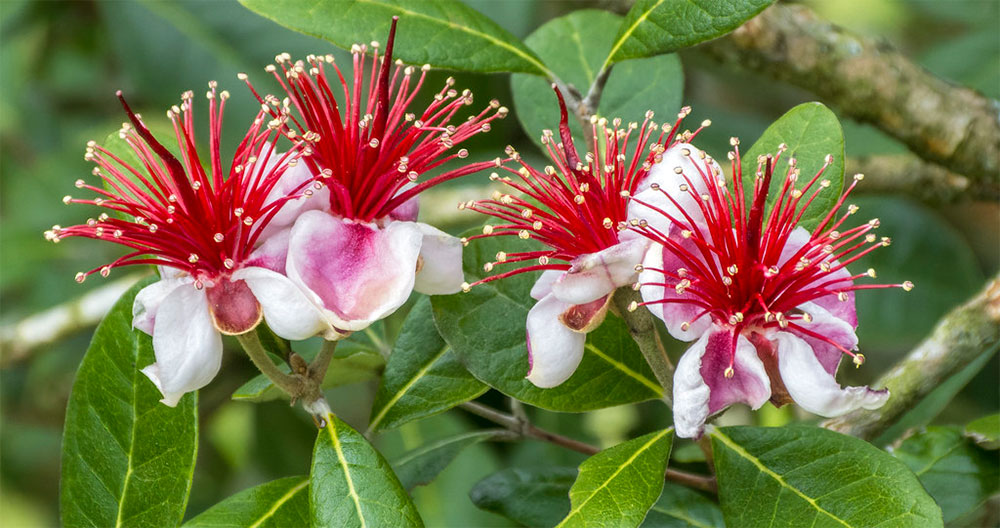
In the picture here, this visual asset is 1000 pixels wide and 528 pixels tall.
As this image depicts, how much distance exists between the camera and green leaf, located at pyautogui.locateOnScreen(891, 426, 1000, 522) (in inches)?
51.5

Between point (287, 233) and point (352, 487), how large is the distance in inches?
11.1

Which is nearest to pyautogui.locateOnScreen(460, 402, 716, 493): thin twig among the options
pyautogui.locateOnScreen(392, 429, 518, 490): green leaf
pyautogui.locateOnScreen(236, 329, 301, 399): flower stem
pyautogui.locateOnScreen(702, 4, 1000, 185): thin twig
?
pyautogui.locateOnScreen(392, 429, 518, 490): green leaf

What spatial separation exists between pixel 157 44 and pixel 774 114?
170 cm

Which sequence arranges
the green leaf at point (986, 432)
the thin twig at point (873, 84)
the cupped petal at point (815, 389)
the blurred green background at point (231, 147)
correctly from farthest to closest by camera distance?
the blurred green background at point (231, 147), the thin twig at point (873, 84), the green leaf at point (986, 432), the cupped petal at point (815, 389)

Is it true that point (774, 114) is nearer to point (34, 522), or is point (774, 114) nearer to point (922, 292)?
point (922, 292)

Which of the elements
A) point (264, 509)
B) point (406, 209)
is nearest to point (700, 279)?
→ point (406, 209)

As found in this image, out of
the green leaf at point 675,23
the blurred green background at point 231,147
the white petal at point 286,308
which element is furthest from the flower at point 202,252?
the blurred green background at point 231,147

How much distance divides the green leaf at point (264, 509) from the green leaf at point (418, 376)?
0.47 ft

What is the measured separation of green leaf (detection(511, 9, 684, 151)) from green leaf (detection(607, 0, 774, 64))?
0.75 feet

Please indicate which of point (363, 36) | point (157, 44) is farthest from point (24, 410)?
point (363, 36)

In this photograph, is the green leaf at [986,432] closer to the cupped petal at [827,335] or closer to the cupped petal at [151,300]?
the cupped petal at [827,335]

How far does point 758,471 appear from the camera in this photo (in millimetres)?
1084

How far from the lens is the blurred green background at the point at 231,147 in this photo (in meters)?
2.11

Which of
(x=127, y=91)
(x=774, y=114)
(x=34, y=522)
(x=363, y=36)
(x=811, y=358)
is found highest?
(x=363, y=36)
